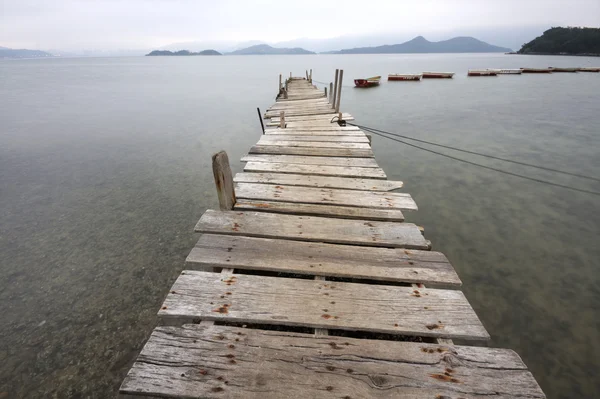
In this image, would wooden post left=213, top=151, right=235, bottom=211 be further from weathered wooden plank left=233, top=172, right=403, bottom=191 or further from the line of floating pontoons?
the line of floating pontoons

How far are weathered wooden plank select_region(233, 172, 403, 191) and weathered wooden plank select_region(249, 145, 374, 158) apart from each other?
1.53 m

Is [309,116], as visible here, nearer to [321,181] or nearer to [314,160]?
[314,160]

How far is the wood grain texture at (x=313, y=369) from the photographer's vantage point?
2113mm

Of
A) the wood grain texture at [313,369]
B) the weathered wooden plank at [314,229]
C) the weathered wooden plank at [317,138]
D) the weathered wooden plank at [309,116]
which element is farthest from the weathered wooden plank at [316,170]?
the weathered wooden plank at [309,116]

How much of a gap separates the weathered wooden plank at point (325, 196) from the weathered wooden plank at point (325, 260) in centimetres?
131

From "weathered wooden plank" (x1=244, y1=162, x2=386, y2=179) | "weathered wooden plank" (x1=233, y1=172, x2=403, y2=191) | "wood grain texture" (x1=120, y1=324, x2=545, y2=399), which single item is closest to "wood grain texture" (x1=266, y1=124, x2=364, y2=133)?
"weathered wooden plank" (x1=244, y1=162, x2=386, y2=179)

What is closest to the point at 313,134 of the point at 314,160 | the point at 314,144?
the point at 314,144

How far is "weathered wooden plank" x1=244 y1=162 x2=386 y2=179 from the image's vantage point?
6117mm

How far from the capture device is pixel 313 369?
2.26m

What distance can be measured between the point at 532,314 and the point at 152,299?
7.37m

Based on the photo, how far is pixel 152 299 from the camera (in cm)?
538

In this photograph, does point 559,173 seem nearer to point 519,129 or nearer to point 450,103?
point 519,129

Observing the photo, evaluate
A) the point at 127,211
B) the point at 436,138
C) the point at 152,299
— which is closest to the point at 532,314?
the point at 152,299

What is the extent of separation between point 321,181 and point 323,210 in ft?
4.19
